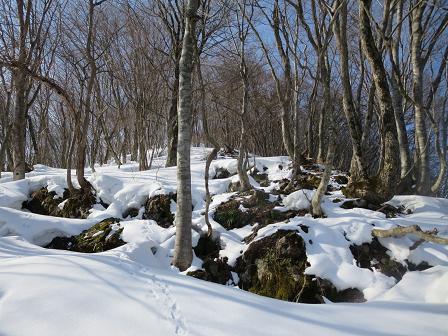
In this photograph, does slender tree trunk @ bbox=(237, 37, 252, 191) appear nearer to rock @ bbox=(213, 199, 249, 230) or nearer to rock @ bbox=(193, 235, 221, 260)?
rock @ bbox=(213, 199, 249, 230)

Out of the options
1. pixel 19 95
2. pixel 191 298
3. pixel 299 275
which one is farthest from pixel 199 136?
pixel 191 298

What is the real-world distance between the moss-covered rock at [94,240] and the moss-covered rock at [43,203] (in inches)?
69.0

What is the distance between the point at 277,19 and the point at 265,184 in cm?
399

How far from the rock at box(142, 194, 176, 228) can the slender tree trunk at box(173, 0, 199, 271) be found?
193cm

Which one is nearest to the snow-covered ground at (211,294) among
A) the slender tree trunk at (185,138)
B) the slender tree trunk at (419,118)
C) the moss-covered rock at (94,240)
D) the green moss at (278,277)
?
the green moss at (278,277)

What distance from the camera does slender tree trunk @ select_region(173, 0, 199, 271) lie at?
4375mm

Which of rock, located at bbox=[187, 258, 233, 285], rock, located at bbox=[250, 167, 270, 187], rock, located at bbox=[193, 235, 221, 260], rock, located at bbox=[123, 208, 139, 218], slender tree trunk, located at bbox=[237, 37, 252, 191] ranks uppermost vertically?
slender tree trunk, located at bbox=[237, 37, 252, 191]

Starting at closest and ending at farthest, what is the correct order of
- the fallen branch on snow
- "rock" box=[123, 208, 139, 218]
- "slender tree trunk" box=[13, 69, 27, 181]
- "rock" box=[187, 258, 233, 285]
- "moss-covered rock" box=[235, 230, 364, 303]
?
the fallen branch on snow, "moss-covered rock" box=[235, 230, 364, 303], "rock" box=[187, 258, 233, 285], "rock" box=[123, 208, 139, 218], "slender tree trunk" box=[13, 69, 27, 181]

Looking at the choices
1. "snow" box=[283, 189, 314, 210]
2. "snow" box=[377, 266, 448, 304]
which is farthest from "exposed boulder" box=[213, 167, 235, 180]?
"snow" box=[377, 266, 448, 304]

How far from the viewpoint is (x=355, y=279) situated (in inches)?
159

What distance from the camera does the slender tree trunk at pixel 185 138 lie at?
438 cm

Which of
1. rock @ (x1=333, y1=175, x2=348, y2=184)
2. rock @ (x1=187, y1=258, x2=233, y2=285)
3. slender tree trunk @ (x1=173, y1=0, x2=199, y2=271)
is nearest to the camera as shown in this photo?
slender tree trunk @ (x1=173, y1=0, x2=199, y2=271)

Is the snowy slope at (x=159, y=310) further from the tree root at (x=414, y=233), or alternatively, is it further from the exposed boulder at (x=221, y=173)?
the exposed boulder at (x=221, y=173)

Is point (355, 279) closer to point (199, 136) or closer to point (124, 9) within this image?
point (124, 9)
